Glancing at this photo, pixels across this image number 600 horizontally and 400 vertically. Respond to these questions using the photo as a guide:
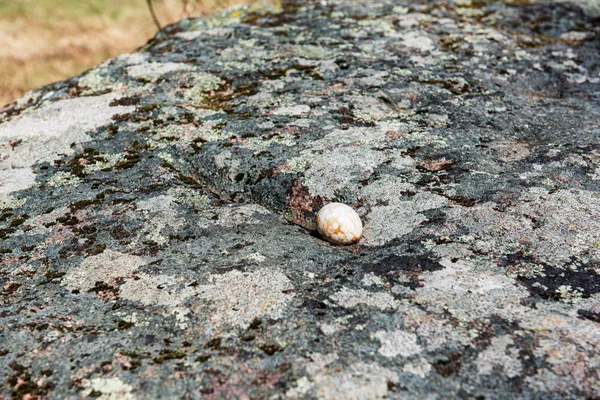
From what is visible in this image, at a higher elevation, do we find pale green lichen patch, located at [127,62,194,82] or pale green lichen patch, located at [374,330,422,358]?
pale green lichen patch, located at [127,62,194,82]

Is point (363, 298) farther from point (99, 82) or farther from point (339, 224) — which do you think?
point (99, 82)

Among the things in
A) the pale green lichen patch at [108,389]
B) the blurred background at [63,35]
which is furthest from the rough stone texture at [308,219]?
the blurred background at [63,35]

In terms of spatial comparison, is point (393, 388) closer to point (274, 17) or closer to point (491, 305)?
point (491, 305)

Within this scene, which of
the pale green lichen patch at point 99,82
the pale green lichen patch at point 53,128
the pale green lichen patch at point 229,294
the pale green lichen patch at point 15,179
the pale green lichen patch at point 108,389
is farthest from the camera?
the pale green lichen patch at point 99,82

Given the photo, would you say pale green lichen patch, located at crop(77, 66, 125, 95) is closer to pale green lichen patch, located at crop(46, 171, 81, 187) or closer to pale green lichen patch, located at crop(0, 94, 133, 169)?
pale green lichen patch, located at crop(0, 94, 133, 169)

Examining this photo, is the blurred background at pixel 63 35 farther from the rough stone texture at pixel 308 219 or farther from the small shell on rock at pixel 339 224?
the small shell on rock at pixel 339 224

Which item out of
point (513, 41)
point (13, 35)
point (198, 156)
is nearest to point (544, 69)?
point (513, 41)

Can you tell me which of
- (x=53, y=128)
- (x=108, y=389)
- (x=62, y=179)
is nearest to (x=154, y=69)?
(x=53, y=128)

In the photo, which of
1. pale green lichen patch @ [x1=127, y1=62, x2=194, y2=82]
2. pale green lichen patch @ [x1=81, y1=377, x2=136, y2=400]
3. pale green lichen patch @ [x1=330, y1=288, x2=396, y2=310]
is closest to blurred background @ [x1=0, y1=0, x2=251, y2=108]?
pale green lichen patch @ [x1=127, y1=62, x2=194, y2=82]
